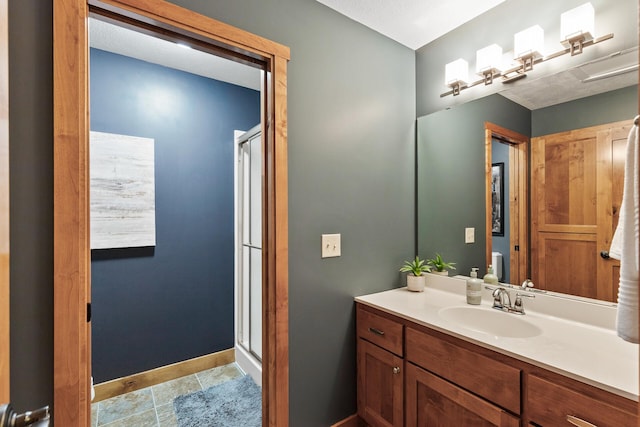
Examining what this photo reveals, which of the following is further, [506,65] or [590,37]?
[506,65]

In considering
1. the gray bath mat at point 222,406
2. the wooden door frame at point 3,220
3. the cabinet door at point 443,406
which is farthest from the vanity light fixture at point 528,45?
the gray bath mat at point 222,406

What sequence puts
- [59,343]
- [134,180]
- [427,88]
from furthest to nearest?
[134,180]
[427,88]
[59,343]

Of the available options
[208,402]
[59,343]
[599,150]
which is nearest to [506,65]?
[599,150]

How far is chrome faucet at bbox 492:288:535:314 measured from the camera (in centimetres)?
144

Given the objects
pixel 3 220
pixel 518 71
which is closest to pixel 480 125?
pixel 518 71

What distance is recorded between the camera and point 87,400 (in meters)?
1.05

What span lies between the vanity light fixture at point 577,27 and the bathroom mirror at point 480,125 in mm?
70

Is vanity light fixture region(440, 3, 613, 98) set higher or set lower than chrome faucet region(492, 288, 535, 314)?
higher

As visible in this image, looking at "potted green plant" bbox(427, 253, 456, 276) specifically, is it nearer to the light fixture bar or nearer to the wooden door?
the wooden door

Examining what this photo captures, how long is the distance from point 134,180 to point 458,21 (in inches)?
93.3

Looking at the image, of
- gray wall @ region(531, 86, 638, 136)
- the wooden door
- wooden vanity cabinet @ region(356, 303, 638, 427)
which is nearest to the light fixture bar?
gray wall @ region(531, 86, 638, 136)

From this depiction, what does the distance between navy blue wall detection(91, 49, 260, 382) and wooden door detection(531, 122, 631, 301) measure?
7.11ft

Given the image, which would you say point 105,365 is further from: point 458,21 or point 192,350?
point 458,21

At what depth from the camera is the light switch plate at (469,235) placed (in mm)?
1831
